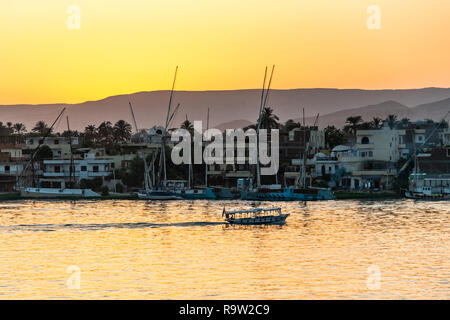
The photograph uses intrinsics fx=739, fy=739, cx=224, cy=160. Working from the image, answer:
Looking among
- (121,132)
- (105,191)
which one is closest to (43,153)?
(105,191)

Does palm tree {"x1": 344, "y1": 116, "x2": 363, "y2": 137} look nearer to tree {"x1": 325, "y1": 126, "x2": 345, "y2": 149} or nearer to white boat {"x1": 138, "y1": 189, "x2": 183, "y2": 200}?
tree {"x1": 325, "y1": 126, "x2": 345, "y2": 149}

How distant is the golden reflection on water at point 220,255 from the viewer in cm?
3145

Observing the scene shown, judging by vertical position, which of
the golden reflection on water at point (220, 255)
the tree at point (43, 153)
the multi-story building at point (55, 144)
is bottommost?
the golden reflection on water at point (220, 255)

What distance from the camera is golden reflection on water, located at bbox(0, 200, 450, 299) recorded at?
3145 cm

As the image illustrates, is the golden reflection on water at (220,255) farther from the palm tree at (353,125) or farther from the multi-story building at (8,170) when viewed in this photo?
the palm tree at (353,125)

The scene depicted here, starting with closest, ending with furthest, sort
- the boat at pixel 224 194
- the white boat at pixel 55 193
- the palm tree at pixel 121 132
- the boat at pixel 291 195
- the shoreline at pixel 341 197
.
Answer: the boat at pixel 291 195
the shoreline at pixel 341 197
the boat at pixel 224 194
the white boat at pixel 55 193
the palm tree at pixel 121 132

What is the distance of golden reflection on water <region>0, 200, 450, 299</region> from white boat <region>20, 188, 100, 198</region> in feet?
99.7

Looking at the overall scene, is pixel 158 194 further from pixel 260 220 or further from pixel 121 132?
pixel 121 132

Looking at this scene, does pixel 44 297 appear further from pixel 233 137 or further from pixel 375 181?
pixel 233 137

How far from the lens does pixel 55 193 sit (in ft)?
363

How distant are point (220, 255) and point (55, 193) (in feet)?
236

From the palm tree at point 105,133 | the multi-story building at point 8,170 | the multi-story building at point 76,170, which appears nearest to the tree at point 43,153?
the multi-story building at point 8,170

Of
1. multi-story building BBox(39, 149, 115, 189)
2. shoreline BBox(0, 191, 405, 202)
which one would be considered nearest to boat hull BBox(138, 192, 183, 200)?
shoreline BBox(0, 191, 405, 202)

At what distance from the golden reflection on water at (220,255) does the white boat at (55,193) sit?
30399 mm
